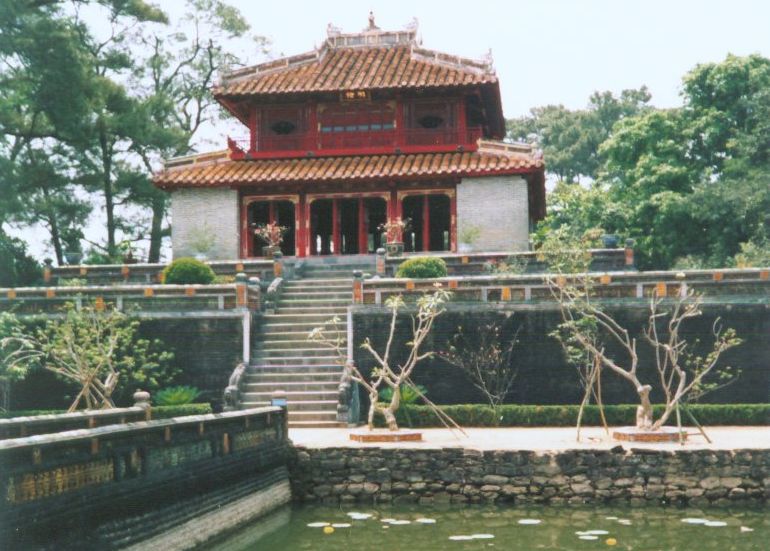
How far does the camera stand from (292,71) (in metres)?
28.9

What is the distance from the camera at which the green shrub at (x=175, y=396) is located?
1902cm

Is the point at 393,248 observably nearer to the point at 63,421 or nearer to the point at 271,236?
the point at 271,236

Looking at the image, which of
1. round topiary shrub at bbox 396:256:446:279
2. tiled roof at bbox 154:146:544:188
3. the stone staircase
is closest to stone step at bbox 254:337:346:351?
the stone staircase

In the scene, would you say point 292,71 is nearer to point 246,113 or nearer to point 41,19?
point 246,113

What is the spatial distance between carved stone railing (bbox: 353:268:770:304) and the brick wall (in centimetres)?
846

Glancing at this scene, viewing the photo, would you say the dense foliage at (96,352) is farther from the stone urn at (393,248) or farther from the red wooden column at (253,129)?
the red wooden column at (253,129)

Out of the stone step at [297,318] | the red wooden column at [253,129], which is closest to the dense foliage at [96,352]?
the stone step at [297,318]

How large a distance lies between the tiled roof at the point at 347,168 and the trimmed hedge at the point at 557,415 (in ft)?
28.9

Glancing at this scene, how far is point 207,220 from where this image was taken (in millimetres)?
27172

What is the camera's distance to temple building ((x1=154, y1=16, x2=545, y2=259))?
2600 centimetres

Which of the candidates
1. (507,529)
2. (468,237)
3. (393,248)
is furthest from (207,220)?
(507,529)

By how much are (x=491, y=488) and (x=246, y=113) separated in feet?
60.2

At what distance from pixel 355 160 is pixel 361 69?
10.5 feet

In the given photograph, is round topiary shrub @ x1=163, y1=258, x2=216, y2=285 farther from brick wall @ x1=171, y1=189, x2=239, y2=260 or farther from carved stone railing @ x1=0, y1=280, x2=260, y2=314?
brick wall @ x1=171, y1=189, x2=239, y2=260
